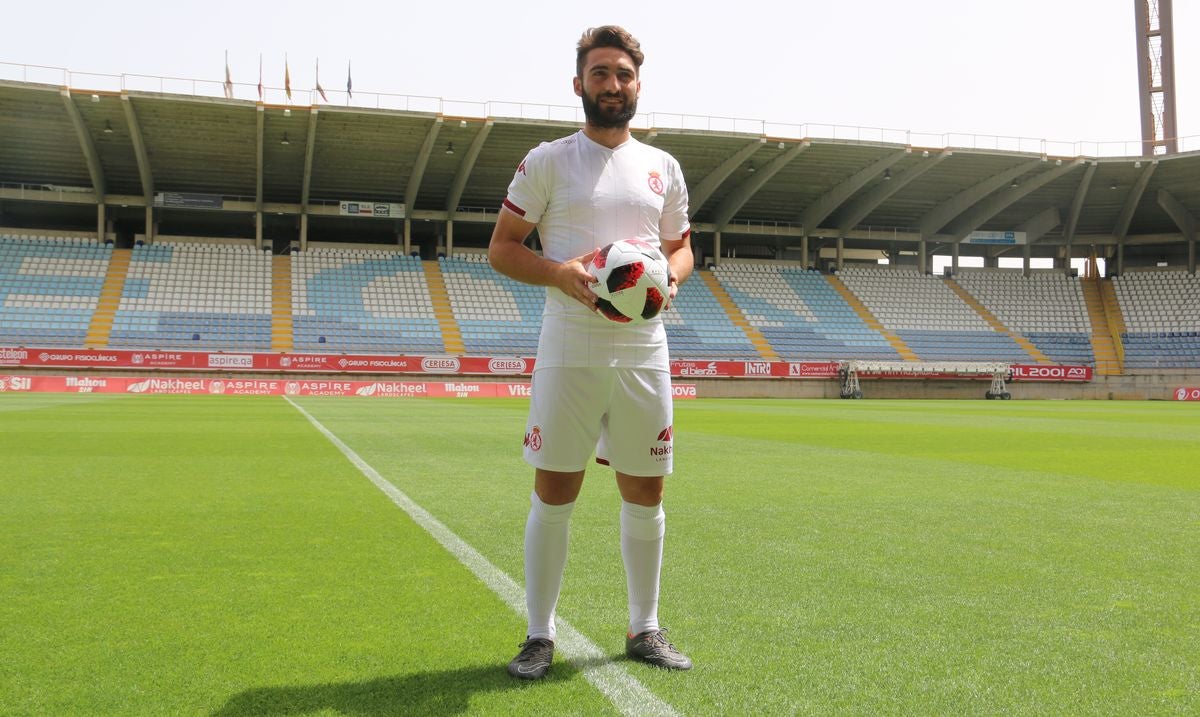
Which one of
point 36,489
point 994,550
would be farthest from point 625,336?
point 36,489

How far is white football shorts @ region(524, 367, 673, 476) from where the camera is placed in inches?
121

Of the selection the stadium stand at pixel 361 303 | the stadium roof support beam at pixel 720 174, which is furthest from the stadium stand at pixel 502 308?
the stadium roof support beam at pixel 720 174

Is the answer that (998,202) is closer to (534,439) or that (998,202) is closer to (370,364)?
(370,364)

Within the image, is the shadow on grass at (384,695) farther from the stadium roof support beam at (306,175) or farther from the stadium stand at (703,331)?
the stadium stand at (703,331)

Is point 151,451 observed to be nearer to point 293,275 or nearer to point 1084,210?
point 293,275

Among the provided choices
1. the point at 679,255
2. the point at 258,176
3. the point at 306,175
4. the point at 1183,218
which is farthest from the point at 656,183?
the point at 1183,218

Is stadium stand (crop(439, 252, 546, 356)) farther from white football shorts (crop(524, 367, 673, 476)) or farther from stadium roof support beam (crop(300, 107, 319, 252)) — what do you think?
white football shorts (crop(524, 367, 673, 476))

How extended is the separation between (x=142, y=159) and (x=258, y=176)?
13.3 ft

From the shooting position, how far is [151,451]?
34.1 feet

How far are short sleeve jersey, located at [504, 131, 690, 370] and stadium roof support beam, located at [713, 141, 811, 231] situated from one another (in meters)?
34.5

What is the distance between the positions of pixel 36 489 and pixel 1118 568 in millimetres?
7269

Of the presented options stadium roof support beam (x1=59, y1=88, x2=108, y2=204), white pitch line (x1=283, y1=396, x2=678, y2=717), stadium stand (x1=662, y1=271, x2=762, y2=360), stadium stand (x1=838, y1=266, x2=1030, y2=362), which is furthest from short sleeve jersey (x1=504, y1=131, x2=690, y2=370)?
stadium stand (x1=838, y1=266, x2=1030, y2=362)

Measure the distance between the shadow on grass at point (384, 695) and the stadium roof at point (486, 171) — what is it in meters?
32.2

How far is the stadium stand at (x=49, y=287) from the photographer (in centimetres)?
3338
